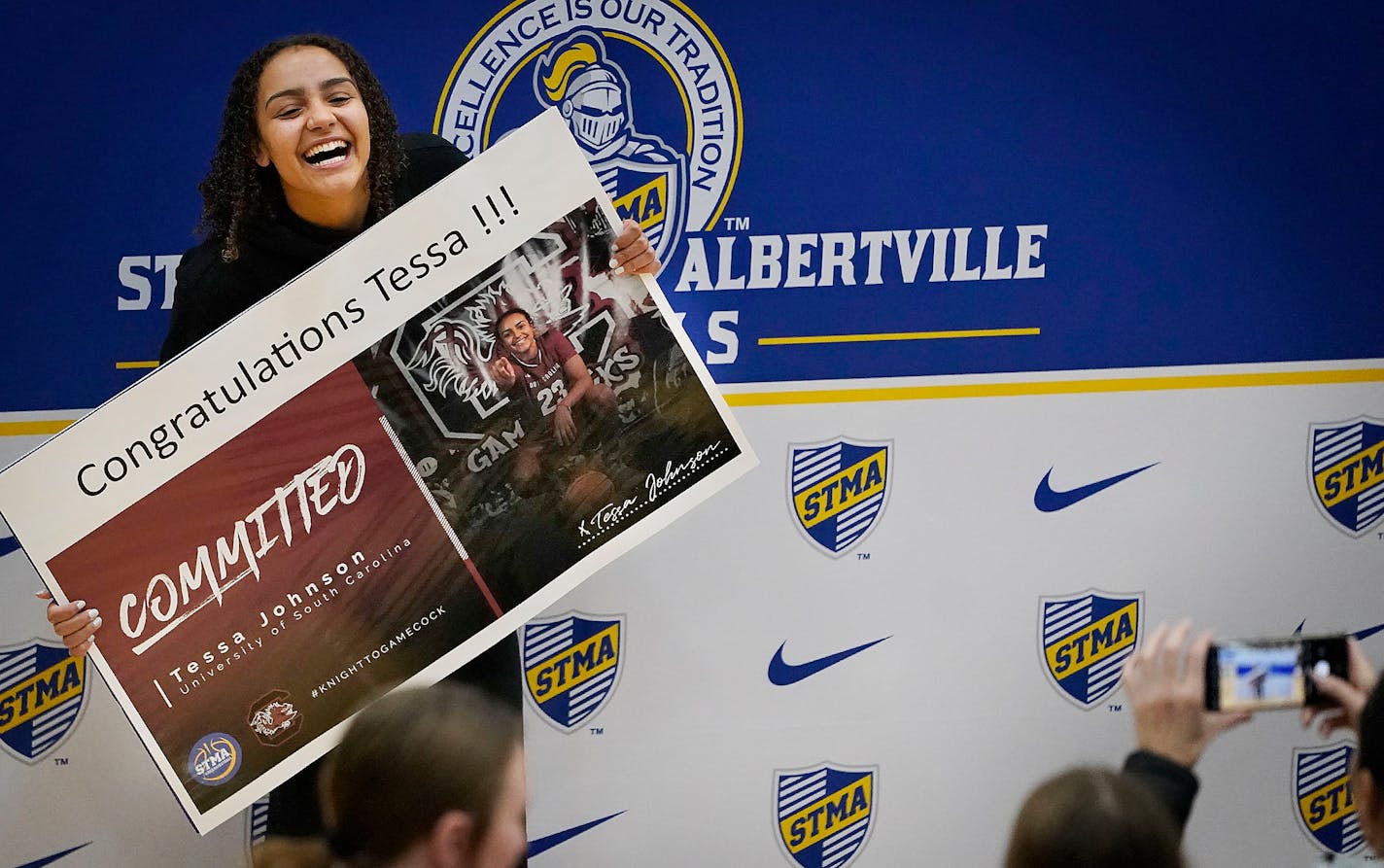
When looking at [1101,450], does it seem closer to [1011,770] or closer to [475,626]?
[1011,770]

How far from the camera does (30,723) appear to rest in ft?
10.3

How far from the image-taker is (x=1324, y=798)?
10.3ft

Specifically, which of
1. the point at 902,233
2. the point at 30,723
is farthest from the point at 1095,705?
the point at 30,723

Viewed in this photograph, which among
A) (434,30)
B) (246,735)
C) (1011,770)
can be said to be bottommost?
(1011,770)

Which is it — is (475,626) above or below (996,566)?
above

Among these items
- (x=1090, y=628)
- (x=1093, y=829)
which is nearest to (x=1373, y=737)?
(x=1093, y=829)

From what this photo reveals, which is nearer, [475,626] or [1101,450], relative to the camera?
[475,626]

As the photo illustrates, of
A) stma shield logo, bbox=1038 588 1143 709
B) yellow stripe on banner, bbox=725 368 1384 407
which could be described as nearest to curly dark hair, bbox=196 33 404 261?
yellow stripe on banner, bbox=725 368 1384 407

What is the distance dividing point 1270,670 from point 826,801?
1.50 metres

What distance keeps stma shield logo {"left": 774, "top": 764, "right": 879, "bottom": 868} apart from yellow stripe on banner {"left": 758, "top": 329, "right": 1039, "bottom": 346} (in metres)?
0.92

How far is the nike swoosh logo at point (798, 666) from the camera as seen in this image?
10.2ft

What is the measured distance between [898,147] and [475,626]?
1331 mm

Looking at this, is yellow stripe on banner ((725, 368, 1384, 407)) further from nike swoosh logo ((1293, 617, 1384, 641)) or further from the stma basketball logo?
nike swoosh logo ((1293, 617, 1384, 641))

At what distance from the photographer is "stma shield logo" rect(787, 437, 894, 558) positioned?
3088mm
